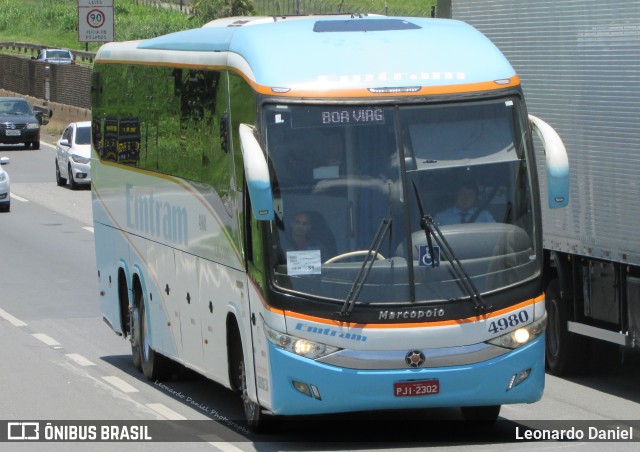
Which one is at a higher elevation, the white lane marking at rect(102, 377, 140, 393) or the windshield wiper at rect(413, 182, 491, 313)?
the windshield wiper at rect(413, 182, 491, 313)

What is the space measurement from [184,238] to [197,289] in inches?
21.6

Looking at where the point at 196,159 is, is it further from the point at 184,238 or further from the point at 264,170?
the point at 264,170

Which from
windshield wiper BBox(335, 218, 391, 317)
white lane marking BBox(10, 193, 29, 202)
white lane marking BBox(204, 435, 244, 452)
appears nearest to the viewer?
windshield wiper BBox(335, 218, 391, 317)

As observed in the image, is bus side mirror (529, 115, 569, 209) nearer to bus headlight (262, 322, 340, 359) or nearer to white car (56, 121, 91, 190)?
bus headlight (262, 322, 340, 359)

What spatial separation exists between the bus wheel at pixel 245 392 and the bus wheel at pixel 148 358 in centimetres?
300

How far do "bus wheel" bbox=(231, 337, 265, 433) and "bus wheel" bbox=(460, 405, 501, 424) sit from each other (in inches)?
65.1

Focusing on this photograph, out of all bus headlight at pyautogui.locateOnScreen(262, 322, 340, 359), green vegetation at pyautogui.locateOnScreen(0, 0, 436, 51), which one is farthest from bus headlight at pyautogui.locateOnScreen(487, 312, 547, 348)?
green vegetation at pyautogui.locateOnScreen(0, 0, 436, 51)

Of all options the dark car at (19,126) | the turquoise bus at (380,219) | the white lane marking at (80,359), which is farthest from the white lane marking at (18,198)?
the turquoise bus at (380,219)

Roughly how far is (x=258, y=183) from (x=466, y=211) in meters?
1.59

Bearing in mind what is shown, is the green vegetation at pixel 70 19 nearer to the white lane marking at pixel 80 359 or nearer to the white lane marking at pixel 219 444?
the white lane marking at pixel 80 359

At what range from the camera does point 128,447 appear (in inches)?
434

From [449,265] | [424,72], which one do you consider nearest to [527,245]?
[449,265]

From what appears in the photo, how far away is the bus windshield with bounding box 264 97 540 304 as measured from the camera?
33.9ft

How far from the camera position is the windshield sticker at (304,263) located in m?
10.3
